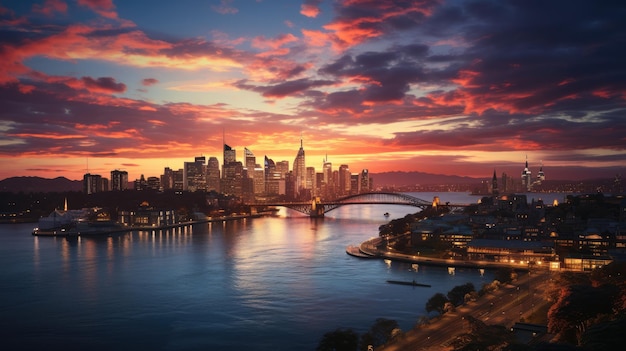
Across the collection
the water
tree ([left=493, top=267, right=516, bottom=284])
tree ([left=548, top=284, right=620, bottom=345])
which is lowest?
the water


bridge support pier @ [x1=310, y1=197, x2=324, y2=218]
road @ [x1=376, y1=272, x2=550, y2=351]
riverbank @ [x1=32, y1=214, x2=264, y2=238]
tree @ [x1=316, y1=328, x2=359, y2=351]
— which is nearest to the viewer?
tree @ [x1=316, y1=328, x2=359, y2=351]

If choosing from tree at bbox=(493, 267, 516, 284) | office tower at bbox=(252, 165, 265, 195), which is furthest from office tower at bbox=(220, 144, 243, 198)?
tree at bbox=(493, 267, 516, 284)

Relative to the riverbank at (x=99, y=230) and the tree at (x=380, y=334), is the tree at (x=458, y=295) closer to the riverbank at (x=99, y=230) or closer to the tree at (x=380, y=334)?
the tree at (x=380, y=334)

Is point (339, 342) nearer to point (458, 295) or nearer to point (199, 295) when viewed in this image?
point (458, 295)

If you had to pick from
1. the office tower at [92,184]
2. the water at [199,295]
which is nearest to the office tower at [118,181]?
the office tower at [92,184]

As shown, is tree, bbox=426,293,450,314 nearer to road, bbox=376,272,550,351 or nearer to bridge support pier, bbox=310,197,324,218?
road, bbox=376,272,550,351

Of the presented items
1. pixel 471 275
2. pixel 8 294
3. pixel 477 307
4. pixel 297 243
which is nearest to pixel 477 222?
pixel 297 243
